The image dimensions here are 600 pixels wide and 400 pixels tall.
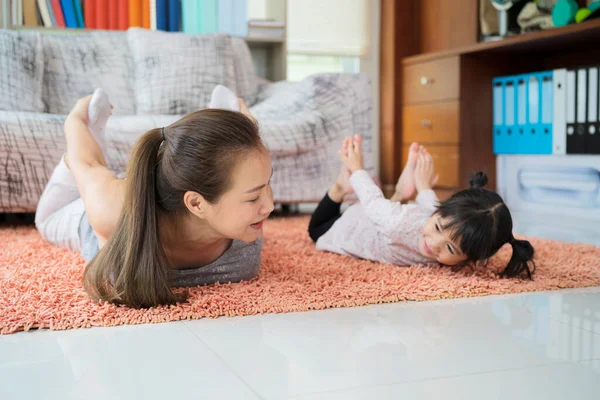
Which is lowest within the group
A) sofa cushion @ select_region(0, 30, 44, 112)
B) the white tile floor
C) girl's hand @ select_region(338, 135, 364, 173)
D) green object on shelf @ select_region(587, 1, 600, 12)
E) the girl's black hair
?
the white tile floor

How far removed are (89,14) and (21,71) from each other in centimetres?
68

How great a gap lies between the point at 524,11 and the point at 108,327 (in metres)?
2.57

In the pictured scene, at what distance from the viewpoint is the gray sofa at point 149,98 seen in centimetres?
227

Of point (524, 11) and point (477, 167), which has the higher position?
point (524, 11)

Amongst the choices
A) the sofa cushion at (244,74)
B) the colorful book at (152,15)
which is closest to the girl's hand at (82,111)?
the sofa cushion at (244,74)

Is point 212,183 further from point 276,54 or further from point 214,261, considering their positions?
point 276,54

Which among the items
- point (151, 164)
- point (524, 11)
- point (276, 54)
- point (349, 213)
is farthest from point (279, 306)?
point (276, 54)

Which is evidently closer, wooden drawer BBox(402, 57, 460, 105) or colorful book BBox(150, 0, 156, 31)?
wooden drawer BBox(402, 57, 460, 105)

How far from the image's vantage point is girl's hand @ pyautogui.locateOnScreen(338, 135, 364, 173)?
1.83m

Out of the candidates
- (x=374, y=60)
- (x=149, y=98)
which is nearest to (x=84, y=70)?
(x=149, y=98)

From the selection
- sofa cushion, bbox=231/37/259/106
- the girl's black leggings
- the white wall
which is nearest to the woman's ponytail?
the girl's black leggings

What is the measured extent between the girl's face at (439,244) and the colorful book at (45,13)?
2380 millimetres

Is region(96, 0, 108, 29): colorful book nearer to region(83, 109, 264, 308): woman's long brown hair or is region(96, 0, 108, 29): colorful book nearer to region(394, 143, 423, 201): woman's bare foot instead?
region(394, 143, 423, 201): woman's bare foot

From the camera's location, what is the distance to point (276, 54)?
144 inches
